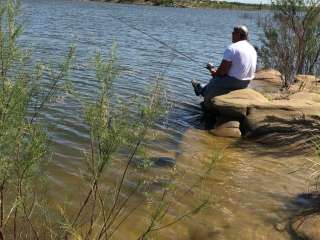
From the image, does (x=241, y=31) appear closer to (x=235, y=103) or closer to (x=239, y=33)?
(x=239, y=33)

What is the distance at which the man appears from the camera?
33.1 ft

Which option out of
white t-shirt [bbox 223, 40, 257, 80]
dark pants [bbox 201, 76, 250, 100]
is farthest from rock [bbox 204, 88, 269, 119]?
white t-shirt [bbox 223, 40, 257, 80]

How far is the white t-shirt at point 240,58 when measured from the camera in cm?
1003

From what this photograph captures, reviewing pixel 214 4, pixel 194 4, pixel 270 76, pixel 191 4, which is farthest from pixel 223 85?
pixel 214 4

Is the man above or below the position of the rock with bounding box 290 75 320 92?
above

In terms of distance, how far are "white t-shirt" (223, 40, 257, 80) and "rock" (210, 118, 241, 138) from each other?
1.03 meters

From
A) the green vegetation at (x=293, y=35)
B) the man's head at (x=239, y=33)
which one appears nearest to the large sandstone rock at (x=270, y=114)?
the man's head at (x=239, y=33)

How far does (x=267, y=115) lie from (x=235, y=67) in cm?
120

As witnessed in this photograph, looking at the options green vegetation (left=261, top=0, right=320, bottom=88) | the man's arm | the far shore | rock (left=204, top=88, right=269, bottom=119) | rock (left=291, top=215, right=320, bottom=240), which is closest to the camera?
rock (left=291, top=215, right=320, bottom=240)

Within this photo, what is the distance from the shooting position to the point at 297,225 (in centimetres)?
575

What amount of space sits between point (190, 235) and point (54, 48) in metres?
15.0

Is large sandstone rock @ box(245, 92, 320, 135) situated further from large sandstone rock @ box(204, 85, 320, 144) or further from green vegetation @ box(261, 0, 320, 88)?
green vegetation @ box(261, 0, 320, 88)

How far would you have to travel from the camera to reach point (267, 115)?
9.88m

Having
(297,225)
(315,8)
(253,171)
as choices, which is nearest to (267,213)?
(297,225)
